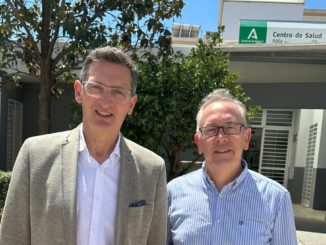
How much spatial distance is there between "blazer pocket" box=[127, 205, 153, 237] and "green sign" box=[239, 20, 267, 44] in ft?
32.2

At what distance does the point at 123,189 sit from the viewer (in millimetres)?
2010

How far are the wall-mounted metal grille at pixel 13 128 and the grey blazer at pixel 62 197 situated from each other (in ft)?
35.5

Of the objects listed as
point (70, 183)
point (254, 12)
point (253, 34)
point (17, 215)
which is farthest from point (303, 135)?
point (17, 215)

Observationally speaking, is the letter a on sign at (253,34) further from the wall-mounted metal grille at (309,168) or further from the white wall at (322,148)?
the wall-mounted metal grille at (309,168)

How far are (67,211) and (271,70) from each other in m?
8.94

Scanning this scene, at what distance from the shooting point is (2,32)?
5.93m

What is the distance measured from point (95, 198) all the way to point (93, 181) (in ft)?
0.29

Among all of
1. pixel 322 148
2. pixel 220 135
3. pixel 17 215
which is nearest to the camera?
pixel 17 215

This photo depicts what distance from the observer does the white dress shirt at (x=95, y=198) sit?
1.91 m

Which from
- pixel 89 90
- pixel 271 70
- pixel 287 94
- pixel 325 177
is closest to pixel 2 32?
pixel 89 90

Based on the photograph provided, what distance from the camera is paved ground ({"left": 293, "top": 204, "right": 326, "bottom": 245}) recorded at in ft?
25.6

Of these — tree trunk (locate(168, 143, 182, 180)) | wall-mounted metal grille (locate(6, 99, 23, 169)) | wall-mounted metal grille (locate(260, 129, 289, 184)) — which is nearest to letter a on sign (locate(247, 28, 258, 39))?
wall-mounted metal grille (locate(260, 129, 289, 184))

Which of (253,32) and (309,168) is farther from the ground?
(253,32)

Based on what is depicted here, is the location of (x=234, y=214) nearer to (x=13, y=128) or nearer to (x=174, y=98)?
(x=174, y=98)
